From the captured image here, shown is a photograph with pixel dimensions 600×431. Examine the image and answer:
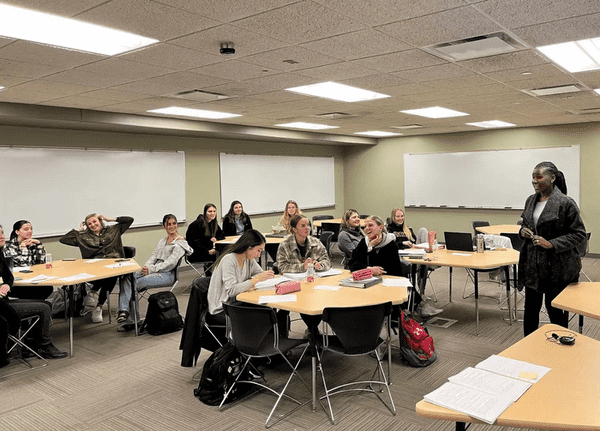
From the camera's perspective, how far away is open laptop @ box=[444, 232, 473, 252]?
6.10m

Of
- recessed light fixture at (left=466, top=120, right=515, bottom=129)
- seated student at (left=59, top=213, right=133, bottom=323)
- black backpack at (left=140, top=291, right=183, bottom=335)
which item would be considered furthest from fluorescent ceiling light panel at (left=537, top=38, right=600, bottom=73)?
seated student at (left=59, top=213, right=133, bottom=323)

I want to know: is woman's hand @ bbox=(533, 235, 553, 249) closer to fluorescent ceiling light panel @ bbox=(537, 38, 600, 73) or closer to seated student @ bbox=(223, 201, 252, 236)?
fluorescent ceiling light panel @ bbox=(537, 38, 600, 73)

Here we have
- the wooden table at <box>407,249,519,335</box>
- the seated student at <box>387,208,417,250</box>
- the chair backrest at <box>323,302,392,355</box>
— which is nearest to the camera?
the chair backrest at <box>323,302,392,355</box>

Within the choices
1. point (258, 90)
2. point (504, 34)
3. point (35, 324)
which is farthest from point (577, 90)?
point (35, 324)

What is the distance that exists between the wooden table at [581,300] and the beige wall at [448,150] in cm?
777

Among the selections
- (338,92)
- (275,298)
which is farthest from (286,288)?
(338,92)

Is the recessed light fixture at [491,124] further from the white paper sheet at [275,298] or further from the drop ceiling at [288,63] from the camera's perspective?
the white paper sheet at [275,298]

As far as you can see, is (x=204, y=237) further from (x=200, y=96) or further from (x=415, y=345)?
(x=415, y=345)

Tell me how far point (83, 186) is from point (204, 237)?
2339 millimetres

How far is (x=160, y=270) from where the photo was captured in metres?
5.96

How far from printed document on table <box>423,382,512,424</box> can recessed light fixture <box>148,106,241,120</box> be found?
19.4 feet

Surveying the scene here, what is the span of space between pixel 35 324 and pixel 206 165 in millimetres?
5859

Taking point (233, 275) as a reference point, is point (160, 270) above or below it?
below

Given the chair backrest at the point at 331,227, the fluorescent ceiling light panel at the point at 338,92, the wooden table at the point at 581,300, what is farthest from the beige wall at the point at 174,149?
the wooden table at the point at 581,300
